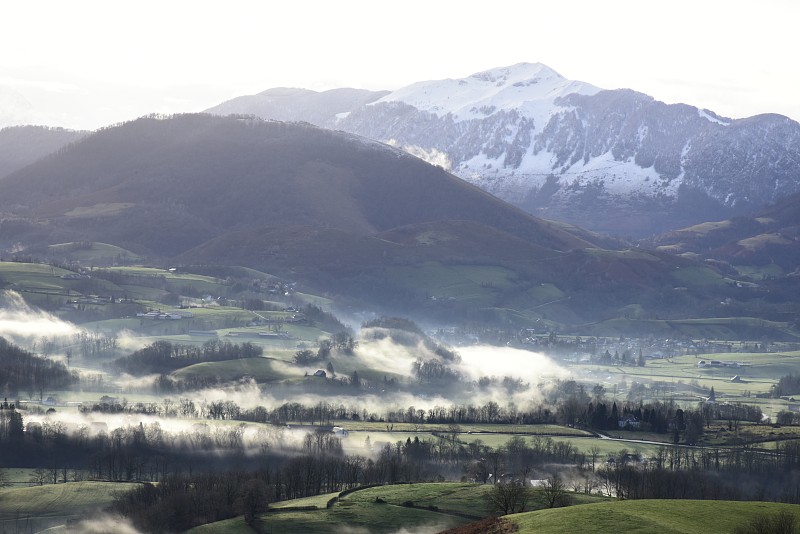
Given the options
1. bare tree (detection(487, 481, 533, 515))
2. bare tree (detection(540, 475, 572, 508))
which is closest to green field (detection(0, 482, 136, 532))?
bare tree (detection(487, 481, 533, 515))

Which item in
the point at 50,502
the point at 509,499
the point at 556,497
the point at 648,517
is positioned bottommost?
the point at 50,502

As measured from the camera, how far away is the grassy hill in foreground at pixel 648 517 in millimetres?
105500

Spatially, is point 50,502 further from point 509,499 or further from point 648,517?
point 648,517

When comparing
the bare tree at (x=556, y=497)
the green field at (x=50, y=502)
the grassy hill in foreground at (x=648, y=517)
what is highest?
the grassy hill in foreground at (x=648, y=517)

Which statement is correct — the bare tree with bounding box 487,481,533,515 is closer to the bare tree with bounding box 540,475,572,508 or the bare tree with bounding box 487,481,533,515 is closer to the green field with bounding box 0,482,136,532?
the bare tree with bounding box 540,475,572,508

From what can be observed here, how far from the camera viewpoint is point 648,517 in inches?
4277

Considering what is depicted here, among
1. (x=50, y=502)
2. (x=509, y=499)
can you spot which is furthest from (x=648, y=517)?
→ (x=50, y=502)

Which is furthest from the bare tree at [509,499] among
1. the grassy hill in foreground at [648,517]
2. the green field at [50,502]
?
the green field at [50,502]

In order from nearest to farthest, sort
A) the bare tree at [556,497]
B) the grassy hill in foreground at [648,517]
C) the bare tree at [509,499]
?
the grassy hill in foreground at [648,517] → the bare tree at [509,499] → the bare tree at [556,497]

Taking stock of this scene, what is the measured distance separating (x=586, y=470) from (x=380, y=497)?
3769cm

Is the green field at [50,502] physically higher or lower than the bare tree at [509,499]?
lower

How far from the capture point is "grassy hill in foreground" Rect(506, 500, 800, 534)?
10550 cm

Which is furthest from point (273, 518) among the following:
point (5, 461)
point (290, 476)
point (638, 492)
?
point (5, 461)

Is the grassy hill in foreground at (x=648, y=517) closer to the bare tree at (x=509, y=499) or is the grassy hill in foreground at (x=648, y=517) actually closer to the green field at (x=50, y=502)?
the bare tree at (x=509, y=499)
